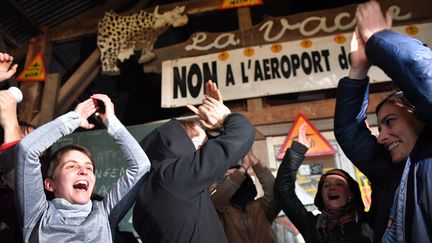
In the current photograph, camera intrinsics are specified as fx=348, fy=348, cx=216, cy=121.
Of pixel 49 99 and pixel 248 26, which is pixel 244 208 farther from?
pixel 49 99

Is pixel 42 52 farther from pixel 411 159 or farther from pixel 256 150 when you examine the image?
pixel 411 159

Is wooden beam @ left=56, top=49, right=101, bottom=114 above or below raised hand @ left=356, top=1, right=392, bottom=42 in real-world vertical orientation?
below

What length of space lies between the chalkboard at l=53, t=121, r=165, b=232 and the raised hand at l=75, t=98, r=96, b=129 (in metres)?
1.90

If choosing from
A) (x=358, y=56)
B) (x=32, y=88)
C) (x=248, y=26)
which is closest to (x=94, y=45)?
(x=32, y=88)

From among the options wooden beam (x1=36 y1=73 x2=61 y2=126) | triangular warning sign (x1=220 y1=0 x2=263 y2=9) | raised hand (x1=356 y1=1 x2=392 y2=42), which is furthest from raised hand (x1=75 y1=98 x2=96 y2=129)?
triangular warning sign (x1=220 y1=0 x2=263 y2=9)

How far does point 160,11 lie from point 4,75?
2703 mm

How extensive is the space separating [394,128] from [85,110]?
1.28 meters

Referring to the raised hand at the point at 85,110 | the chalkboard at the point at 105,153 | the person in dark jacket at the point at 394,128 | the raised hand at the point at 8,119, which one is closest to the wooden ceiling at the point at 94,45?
the chalkboard at the point at 105,153

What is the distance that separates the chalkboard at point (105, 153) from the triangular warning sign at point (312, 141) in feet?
4.38

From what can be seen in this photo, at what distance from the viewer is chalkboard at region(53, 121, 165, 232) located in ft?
11.2

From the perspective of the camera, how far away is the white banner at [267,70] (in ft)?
11.0

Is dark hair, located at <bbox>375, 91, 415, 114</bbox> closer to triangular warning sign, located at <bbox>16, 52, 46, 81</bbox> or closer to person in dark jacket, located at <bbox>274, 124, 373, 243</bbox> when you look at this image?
person in dark jacket, located at <bbox>274, 124, 373, 243</bbox>

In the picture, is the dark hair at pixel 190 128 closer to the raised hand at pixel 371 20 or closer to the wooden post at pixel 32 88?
the raised hand at pixel 371 20

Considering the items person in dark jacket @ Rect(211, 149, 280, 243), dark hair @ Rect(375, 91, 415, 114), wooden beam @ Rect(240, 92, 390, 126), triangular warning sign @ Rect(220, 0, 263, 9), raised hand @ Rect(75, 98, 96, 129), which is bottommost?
person in dark jacket @ Rect(211, 149, 280, 243)
